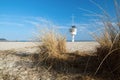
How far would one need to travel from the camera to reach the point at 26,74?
2.64m

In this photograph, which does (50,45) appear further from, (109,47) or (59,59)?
(109,47)

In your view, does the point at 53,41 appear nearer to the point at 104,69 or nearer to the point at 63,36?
the point at 63,36

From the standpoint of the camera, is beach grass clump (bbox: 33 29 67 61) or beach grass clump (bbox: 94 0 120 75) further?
beach grass clump (bbox: 33 29 67 61)

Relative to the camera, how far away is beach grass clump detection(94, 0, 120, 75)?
2.42 metres

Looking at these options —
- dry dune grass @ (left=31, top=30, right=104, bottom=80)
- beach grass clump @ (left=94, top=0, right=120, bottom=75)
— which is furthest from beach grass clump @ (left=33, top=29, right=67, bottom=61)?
beach grass clump @ (left=94, top=0, right=120, bottom=75)

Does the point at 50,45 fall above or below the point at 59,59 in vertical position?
above

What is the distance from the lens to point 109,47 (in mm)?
2643

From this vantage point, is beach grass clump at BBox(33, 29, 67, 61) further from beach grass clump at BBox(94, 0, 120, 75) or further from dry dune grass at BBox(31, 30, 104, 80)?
beach grass clump at BBox(94, 0, 120, 75)

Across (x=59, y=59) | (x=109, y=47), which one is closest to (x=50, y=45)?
(x=59, y=59)

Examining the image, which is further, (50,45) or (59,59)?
(50,45)

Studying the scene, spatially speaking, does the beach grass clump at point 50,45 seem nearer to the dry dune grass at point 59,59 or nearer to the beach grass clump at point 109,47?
the dry dune grass at point 59,59

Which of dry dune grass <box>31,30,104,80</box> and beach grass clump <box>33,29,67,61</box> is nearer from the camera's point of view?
dry dune grass <box>31,30,104,80</box>

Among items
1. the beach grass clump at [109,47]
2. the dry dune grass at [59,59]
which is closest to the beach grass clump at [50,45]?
the dry dune grass at [59,59]

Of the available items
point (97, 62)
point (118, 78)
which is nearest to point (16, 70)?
point (97, 62)
